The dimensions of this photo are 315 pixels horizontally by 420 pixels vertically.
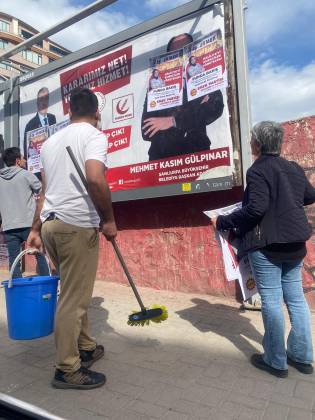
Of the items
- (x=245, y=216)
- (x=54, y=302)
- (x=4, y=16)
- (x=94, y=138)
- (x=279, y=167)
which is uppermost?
(x=4, y=16)

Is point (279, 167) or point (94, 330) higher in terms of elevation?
point (279, 167)

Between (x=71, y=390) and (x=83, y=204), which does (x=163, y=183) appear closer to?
(x=83, y=204)

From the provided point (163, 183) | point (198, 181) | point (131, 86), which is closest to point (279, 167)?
point (198, 181)

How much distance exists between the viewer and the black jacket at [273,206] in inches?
98.1

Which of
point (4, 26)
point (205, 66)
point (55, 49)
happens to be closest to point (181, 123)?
point (205, 66)

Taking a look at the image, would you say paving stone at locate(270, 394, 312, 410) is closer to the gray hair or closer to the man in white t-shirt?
the man in white t-shirt

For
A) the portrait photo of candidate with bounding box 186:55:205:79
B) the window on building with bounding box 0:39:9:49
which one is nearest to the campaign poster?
the portrait photo of candidate with bounding box 186:55:205:79

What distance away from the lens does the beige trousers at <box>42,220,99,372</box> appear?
242cm

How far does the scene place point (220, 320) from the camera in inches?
148

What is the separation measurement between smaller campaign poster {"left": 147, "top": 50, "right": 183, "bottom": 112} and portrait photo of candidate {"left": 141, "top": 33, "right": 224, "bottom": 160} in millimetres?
64

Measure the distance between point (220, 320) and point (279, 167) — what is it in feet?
6.13

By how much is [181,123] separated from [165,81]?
61 cm

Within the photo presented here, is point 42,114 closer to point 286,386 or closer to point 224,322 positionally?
point 224,322

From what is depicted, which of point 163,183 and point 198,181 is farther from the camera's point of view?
point 163,183
